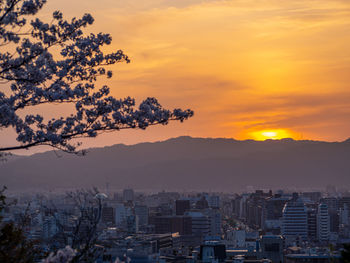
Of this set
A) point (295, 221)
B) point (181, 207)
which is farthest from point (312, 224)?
point (181, 207)

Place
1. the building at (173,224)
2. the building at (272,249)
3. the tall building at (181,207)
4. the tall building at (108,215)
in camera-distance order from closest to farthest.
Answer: the building at (272,249) < the building at (173,224) < the tall building at (181,207) < the tall building at (108,215)

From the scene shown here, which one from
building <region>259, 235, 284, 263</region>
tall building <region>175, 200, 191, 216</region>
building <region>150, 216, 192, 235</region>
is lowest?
building <region>259, 235, 284, 263</region>

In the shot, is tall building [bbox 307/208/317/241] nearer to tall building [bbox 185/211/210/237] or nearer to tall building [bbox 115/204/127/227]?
tall building [bbox 185/211/210/237]

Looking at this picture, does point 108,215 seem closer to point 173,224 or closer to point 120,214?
point 120,214

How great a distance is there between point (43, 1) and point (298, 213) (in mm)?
100492

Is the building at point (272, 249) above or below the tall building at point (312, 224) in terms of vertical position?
below

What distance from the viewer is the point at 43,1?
37.8 feet

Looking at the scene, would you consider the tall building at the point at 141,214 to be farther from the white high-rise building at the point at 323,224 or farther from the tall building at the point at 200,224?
the white high-rise building at the point at 323,224

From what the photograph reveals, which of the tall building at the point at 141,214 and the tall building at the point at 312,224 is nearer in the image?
the tall building at the point at 312,224

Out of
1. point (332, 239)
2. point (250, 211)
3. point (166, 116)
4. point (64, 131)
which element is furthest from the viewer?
point (250, 211)

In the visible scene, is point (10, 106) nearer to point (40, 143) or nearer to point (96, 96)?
point (40, 143)

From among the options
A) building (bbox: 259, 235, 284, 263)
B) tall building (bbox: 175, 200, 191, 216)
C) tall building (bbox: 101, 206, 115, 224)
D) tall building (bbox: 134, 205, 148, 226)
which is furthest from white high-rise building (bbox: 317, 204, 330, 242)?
building (bbox: 259, 235, 284, 263)

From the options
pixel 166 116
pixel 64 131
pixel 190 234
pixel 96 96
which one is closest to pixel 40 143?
pixel 64 131

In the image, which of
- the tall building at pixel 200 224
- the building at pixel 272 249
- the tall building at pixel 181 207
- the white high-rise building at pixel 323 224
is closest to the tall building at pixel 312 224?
the white high-rise building at pixel 323 224
